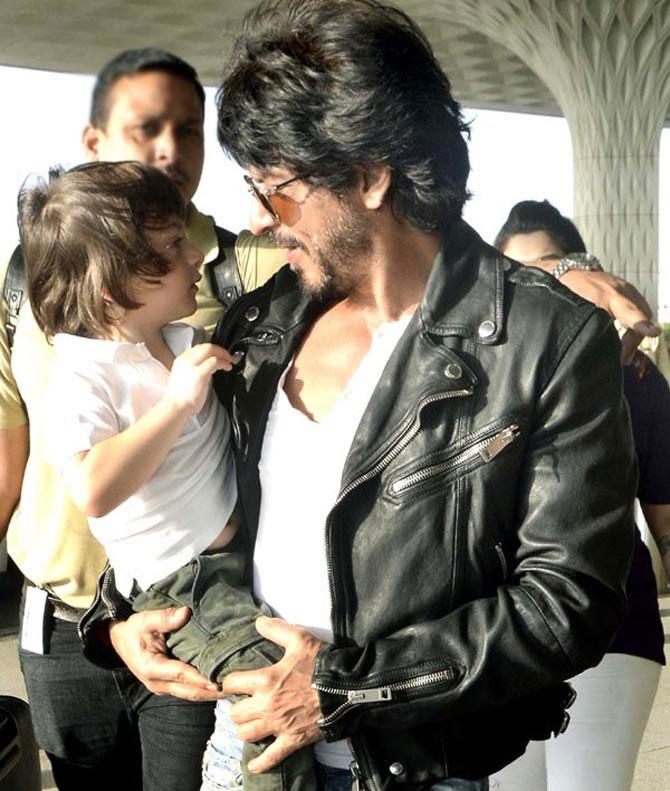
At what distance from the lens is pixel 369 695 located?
1535mm

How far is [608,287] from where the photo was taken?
2918 mm

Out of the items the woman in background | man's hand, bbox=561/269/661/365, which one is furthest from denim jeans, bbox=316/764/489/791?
man's hand, bbox=561/269/661/365

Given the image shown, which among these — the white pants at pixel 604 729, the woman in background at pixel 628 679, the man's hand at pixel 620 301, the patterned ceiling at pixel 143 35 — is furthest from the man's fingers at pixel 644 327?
the patterned ceiling at pixel 143 35

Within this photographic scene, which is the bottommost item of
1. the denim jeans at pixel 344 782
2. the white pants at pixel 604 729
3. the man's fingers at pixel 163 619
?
the white pants at pixel 604 729

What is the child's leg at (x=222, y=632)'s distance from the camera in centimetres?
166

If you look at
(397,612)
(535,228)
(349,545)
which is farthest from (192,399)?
(535,228)

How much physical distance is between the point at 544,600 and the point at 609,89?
1817 centimetres

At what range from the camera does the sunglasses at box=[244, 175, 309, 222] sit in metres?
1.69

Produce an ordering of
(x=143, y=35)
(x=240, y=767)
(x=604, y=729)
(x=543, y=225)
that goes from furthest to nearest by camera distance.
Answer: (x=143, y=35)
(x=543, y=225)
(x=604, y=729)
(x=240, y=767)

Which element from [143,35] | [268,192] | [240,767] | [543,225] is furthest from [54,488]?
[143,35]

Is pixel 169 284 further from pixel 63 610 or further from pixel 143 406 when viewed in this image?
pixel 63 610

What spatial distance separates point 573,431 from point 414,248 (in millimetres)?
398

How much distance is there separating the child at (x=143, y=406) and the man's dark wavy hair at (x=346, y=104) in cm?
31

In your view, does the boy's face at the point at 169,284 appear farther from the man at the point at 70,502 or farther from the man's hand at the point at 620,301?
the man's hand at the point at 620,301
